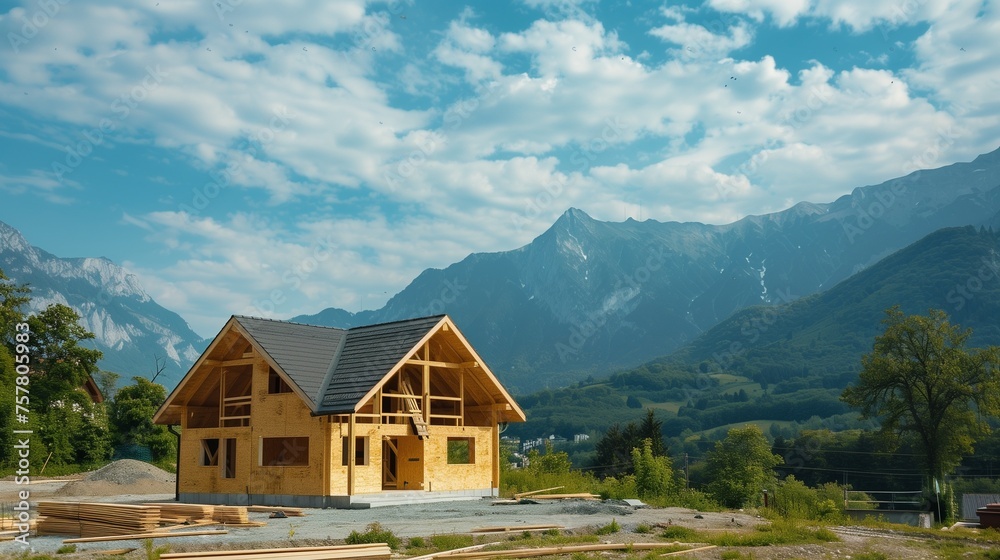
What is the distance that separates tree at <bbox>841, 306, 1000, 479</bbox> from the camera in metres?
55.0

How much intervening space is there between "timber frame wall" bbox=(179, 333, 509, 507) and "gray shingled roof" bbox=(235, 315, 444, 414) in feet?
1.86

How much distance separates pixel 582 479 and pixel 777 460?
29.2 m

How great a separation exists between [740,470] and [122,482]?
93.5 feet

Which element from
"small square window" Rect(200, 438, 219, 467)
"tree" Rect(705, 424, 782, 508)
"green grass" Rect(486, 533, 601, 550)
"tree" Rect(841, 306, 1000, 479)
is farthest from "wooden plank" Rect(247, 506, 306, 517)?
"tree" Rect(841, 306, 1000, 479)

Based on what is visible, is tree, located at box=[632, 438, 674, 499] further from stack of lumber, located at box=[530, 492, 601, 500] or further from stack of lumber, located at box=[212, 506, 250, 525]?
stack of lumber, located at box=[212, 506, 250, 525]

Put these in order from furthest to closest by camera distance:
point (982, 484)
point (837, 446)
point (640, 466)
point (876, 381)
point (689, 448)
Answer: point (689, 448)
point (837, 446)
point (982, 484)
point (876, 381)
point (640, 466)

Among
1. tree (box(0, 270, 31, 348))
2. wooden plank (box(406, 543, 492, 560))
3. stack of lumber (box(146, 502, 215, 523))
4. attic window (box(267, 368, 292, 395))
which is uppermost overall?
tree (box(0, 270, 31, 348))

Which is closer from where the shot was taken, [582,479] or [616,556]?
[616,556]

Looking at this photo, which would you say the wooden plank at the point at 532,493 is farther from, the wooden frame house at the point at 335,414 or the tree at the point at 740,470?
the tree at the point at 740,470

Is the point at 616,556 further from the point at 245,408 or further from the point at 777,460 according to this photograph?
the point at 777,460

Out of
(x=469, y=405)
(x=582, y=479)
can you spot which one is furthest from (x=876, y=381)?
(x=469, y=405)

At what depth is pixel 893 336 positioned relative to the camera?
186 feet

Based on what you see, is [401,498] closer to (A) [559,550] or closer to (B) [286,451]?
(B) [286,451]

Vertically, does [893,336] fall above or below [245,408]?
above
